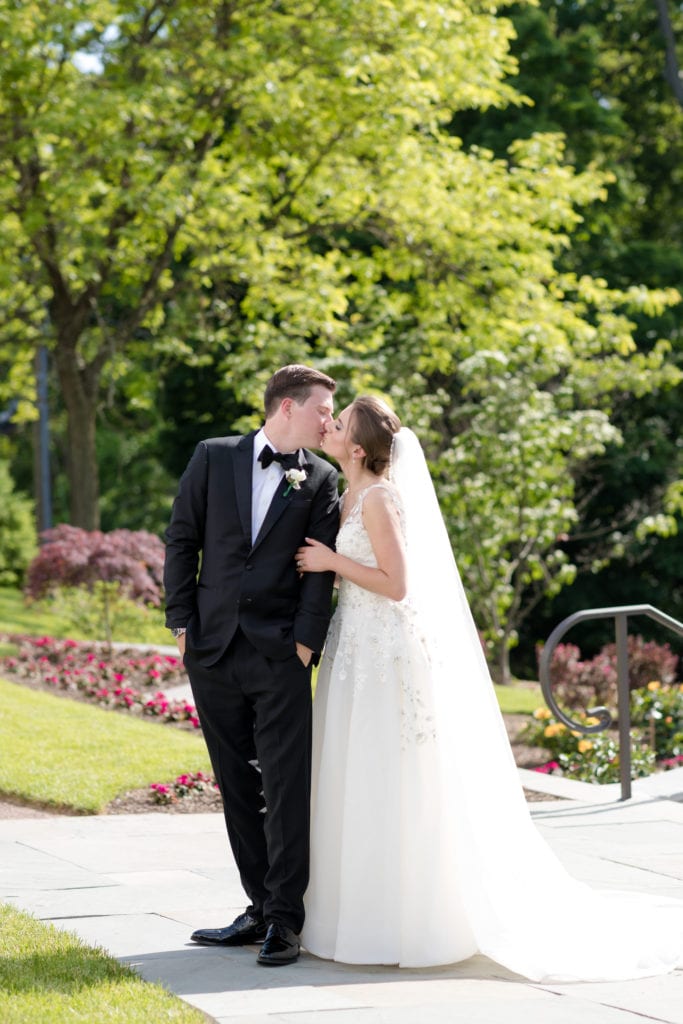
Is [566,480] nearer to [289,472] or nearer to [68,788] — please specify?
[68,788]

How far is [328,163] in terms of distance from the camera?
17.1 metres

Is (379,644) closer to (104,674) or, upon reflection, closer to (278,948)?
(278,948)

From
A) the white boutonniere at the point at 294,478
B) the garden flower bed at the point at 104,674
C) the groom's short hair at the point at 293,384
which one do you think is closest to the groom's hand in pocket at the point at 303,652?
the white boutonniere at the point at 294,478

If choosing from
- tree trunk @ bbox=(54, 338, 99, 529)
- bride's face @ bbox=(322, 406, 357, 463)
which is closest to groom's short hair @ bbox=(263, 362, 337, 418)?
bride's face @ bbox=(322, 406, 357, 463)

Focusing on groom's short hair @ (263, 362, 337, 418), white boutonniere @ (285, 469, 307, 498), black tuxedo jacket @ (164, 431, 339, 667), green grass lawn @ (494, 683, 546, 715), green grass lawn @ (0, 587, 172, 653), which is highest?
groom's short hair @ (263, 362, 337, 418)

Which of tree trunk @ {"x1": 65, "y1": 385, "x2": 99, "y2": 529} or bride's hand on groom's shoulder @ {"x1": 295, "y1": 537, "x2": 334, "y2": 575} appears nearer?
bride's hand on groom's shoulder @ {"x1": 295, "y1": 537, "x2": 334, "y2": 575}

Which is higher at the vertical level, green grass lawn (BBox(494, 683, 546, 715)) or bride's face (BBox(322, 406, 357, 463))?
bride's face (BBox(322, 406, 357, 463))

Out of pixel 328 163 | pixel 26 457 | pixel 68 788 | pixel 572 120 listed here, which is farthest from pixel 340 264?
pixel 26 457

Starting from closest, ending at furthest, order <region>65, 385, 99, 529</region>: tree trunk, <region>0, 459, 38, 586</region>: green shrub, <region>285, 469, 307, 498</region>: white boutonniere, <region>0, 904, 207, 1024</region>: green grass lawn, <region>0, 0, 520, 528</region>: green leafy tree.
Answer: <region>0, 904, 207, 1024</region>: green grass lawn → <region>285, 469, 307, 498</region>: white boutonniere → <region>0, 0, 520, 528</region>: green leafy tree → <region>65, 385, 99, 529</region>: tree trunk → <region>0, 459, 38, 586</region>: green shrub

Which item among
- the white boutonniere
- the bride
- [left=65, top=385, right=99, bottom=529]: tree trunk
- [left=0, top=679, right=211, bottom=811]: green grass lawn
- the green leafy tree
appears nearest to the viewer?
the bride

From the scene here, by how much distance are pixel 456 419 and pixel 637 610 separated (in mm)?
8733

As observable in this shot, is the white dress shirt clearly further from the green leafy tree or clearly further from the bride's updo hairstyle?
the green leafy tree

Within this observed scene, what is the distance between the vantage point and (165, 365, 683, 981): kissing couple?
5145 mm

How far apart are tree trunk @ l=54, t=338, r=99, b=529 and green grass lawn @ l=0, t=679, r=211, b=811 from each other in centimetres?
673
